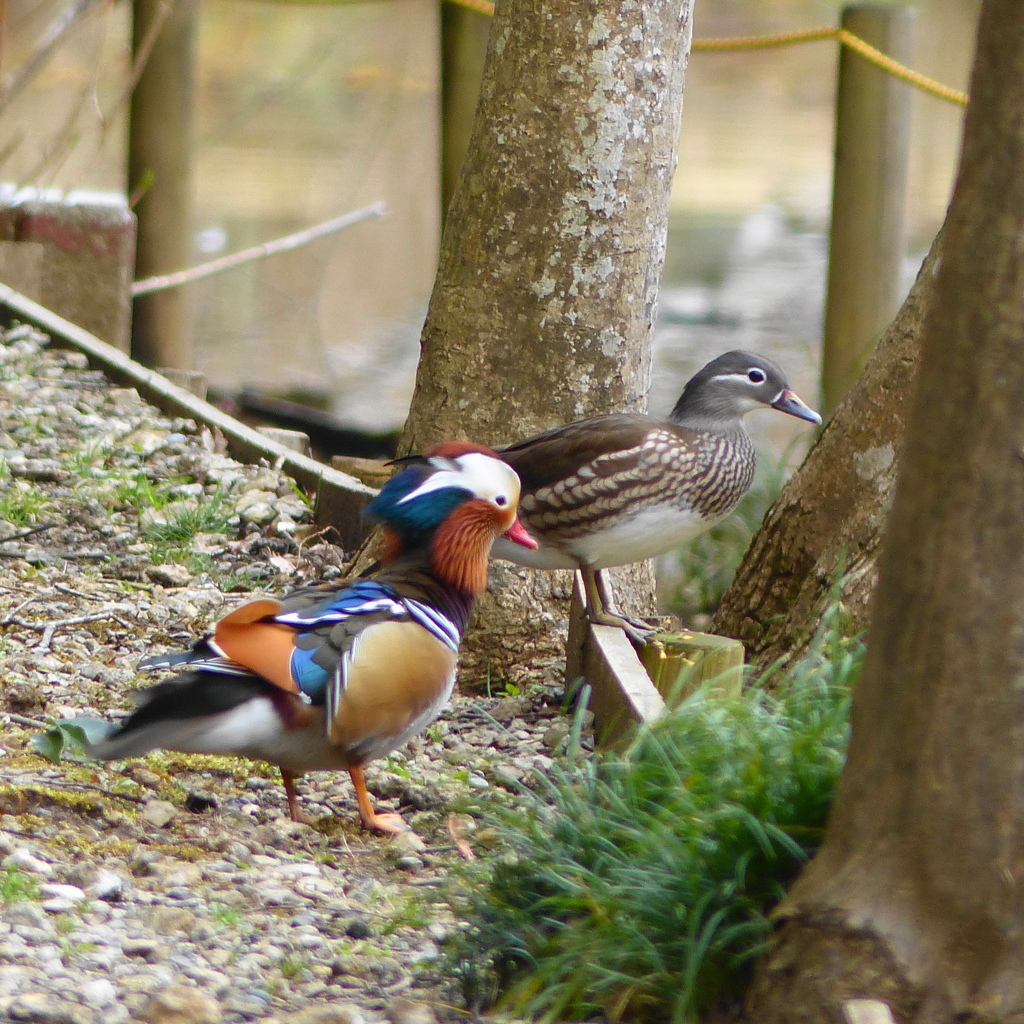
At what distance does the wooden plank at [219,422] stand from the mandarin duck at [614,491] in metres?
0.86

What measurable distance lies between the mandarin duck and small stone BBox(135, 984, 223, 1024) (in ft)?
5.35

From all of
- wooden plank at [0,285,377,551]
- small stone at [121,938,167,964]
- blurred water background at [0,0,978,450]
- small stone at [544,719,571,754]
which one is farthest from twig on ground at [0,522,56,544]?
blurred water background at [0,0,978,450]

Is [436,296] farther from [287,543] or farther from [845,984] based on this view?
[845,984]

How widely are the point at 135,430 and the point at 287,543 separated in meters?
1.13

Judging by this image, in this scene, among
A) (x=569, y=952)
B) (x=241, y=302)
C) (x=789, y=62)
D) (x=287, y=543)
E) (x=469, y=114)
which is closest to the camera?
(x=569, y=952)

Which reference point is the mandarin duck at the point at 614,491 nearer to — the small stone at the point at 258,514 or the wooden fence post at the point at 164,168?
the small stone at the point at 258,514

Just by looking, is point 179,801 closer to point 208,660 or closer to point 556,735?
point 208,660

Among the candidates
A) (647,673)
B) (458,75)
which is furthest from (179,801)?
(458,75)

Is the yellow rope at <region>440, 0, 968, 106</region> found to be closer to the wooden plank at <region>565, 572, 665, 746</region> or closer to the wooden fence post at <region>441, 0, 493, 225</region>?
the wooden fence post at <region>441, 0, 493, 225</region>

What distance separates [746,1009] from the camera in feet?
7.47

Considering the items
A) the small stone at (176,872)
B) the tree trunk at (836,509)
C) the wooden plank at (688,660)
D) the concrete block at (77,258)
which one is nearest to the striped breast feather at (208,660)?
the small stone at (176,872)

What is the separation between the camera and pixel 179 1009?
7.36 feet

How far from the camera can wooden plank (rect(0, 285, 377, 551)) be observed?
495cm

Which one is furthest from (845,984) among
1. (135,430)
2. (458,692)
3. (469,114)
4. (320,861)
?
(469,114)
